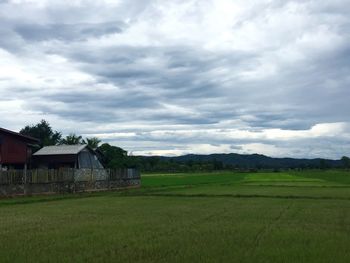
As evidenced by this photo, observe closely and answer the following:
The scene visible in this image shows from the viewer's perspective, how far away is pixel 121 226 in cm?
1617

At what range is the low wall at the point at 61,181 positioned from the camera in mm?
35938

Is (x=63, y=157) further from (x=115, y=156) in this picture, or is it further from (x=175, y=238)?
(x=175, y=238)

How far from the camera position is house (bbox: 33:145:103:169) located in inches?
1994

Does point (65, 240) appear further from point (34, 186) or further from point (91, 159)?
point (91, 159)

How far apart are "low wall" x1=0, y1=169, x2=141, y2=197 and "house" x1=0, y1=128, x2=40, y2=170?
6.70 meters

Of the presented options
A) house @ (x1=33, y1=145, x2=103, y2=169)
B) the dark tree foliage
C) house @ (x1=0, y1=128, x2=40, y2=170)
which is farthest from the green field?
the dark tree foliage

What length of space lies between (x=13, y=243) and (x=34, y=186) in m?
26.7

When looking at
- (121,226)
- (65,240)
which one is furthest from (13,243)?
(121,226)

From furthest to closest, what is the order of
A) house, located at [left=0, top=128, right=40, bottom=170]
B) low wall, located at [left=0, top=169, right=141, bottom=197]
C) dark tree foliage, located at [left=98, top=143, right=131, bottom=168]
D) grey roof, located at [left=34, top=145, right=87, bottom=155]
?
dark tree foliage, located at [left=98, top=143, right=131, bottom=168]
grey roof, located at [left=34, top=145, right=87, bottom=155]
house, located at [left=0, top=128, right=40, bottom=170]
low wall, located at [left=0, top=169, right=141, bottom=197]

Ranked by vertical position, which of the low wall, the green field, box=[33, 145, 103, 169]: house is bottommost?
the green field

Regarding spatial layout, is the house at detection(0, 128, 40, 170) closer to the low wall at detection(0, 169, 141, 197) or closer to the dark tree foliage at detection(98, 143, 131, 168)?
the low wall at detection(0, 169, 141, 197)

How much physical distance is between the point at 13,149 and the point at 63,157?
18.4 ft

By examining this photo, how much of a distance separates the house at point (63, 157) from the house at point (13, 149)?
277cm

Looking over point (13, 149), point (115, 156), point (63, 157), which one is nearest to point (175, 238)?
point (13, 149)
